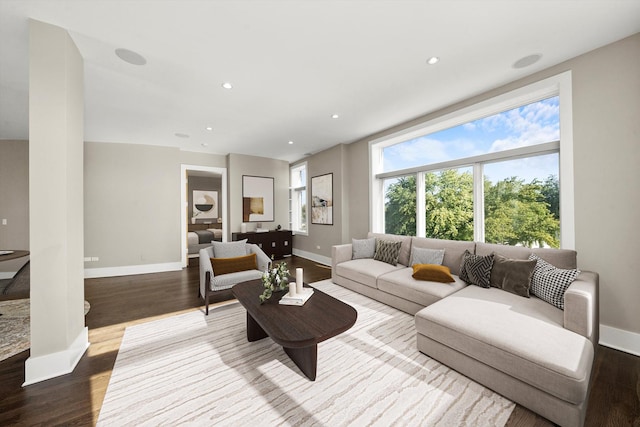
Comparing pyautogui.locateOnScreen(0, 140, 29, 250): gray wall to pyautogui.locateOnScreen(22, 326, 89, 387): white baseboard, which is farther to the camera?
pyautogui.locateOnScreen(0, 140, 29, 250): gray wall

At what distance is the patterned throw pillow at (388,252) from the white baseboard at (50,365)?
3651 mm

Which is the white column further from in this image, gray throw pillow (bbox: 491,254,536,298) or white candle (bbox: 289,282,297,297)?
gray throw pillow (bbox: 491,254,536,298)

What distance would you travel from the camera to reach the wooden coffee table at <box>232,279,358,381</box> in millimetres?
1546

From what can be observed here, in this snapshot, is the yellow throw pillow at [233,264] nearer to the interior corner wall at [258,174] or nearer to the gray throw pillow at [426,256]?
the gray throw pillow at [426,256]

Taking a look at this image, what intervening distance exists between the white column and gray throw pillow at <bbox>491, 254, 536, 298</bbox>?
402cm

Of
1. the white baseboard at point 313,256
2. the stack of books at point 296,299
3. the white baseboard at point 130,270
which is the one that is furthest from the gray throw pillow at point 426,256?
the white baseboard at point 130,270

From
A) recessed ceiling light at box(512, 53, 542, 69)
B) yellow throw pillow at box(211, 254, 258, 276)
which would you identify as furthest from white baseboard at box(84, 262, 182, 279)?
recessed ceiling light at box(512, 53, 542, 69)

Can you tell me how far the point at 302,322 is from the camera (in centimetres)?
173

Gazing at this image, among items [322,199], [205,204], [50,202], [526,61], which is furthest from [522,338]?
[205,204]

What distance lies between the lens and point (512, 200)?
302 cm

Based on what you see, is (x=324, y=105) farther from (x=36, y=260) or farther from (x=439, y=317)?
(x=36, y=260)

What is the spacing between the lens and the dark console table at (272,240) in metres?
5.90

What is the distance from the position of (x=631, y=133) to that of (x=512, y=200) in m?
1.11

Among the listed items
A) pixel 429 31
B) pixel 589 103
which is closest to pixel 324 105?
pixel 429 31
